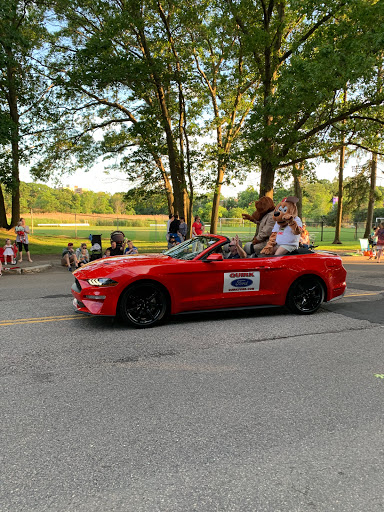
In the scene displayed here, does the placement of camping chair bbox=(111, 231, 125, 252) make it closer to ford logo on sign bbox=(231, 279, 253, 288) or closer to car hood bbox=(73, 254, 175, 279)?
car hood bbox=(73, 254, 175, 279)

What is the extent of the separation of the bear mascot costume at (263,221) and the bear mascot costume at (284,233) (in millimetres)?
214

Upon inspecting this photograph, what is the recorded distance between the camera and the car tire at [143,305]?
5766mm

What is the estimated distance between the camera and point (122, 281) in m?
5.66

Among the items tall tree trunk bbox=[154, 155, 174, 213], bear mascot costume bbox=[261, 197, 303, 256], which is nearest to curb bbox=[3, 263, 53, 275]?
bear mascot costume bbox=[261, 197, 303, 256]

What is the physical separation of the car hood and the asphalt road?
82 centimetres

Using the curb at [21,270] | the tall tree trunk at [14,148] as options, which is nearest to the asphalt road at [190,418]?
the curb at [21,270]

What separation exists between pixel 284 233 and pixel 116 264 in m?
3.01

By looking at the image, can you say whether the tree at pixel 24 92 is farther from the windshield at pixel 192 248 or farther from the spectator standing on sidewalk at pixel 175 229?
the windshield at pixel 192 248

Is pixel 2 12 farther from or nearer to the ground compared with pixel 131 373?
farther from the ground

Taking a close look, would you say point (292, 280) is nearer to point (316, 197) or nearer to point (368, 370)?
point (368, 370)

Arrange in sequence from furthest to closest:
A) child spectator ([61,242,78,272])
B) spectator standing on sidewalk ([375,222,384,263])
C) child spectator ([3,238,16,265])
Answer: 1. spectator standing on sidewalk ([375,222,384,263])
2. child spectator ([61,242,78,272])
3. child spectator ([3,238,16,265])

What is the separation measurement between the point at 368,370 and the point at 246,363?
52.4 inches

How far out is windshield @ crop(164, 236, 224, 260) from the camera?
642cm

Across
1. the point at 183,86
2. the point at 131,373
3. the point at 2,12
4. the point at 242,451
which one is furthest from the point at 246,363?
the point at 183,86
